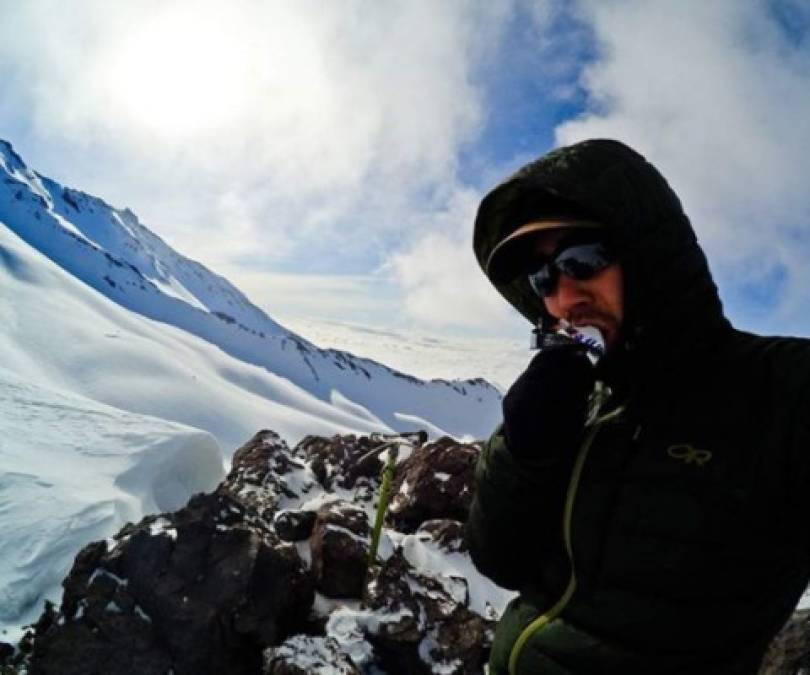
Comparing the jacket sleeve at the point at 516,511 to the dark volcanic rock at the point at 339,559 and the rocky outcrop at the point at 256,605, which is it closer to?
the rocky outcrop at the point at 256,605

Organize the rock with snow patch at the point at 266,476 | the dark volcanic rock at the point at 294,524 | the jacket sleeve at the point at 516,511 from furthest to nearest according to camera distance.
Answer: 1. the rock with snow patch at the point at 266,476
2. the dark volcanic rock at the point at 294,524
3. the jacket sleeve at the point at 516,511

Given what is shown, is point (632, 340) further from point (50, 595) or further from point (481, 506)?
point (50, 595)

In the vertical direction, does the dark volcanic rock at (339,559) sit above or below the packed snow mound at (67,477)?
above

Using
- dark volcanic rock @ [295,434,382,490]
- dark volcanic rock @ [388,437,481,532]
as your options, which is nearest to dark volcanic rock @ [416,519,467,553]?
dark volcanic rock @ [388,437,481,532]

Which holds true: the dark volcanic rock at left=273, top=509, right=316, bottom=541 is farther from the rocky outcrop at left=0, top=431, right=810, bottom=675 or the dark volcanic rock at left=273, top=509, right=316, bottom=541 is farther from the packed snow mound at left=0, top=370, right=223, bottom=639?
the packed snow mound at left=0, top=370, right=223, bottom=639

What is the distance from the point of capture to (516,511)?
1.86 meters

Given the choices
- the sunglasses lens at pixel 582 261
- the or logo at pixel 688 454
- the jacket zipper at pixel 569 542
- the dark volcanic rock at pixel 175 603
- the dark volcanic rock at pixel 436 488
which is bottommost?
the dark volcanic rock at pixel 175 603

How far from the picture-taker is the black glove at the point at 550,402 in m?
1.76

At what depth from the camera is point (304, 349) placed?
437ft

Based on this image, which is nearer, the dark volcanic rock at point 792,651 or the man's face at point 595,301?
the man's face at point 595,301

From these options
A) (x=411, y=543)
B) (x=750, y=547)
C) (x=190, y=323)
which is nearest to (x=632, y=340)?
(x=750, y=547)

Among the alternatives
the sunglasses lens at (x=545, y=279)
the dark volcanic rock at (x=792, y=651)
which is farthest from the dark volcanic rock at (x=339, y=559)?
the sunglasses lens at (x=545, y=279)

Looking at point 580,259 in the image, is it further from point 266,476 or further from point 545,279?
point 266,476

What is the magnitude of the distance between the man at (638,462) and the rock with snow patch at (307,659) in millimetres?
4731
